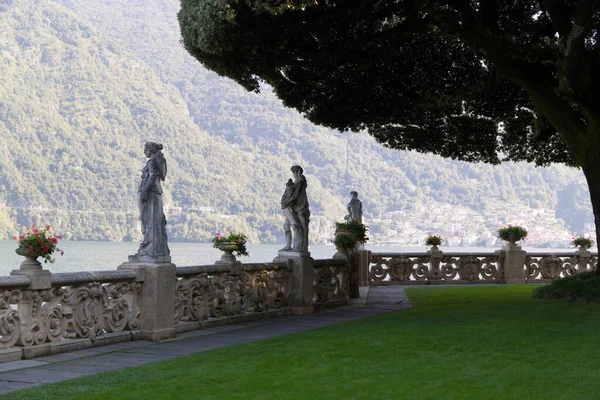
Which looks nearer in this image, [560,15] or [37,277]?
[37,277]

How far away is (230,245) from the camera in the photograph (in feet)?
46.0

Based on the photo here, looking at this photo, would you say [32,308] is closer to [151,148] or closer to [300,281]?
[151,148]

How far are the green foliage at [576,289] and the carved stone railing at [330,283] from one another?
4.29m

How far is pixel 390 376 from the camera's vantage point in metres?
7.83

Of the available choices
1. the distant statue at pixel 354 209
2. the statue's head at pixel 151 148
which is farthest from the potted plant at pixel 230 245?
the distant statue at pixel 354 209

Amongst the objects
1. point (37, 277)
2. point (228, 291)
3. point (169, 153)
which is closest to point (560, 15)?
point (228, 291)

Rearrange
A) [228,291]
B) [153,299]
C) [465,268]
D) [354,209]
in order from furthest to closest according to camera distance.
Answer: [465,268] → [354,209] → [228,291] → [153,299]

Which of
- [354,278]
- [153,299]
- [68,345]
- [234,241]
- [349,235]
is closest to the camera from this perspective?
[68,345]

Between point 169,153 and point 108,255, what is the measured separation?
22280mm

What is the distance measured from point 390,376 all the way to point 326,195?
7842cm

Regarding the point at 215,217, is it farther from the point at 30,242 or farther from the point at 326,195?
the point at 30,242

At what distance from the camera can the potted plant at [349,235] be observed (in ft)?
60.2

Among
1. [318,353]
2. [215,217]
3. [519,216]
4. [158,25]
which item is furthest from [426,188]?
[318,353]

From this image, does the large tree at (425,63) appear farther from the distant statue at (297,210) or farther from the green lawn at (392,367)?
the green lawn at (392,367)
